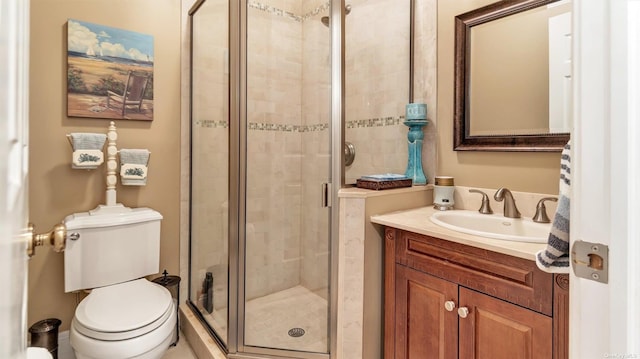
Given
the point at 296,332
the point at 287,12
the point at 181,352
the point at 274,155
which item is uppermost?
the point at 287,12

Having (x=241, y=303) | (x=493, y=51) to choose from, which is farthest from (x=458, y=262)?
(x=241, y=303)

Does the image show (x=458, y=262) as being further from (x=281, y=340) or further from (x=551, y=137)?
(x=281, y=340)

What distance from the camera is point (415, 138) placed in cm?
185

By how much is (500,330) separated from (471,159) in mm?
849

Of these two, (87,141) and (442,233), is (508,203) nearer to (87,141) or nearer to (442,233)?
(442,233)

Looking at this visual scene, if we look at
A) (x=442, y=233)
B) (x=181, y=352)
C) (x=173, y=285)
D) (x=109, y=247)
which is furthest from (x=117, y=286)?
(x=442, y=233)

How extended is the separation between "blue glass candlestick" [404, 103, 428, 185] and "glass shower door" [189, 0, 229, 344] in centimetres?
99

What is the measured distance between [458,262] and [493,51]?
1.02 metres

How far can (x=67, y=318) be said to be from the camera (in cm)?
202

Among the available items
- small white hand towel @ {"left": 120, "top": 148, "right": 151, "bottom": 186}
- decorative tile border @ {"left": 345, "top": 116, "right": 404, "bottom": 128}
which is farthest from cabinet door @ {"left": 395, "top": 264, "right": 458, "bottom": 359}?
small white hand towel @ {"left": 120, "top": 148, "right": 151, "bottom": 186}

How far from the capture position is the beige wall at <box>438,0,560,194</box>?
146 centimetres

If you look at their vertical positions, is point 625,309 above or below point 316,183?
below

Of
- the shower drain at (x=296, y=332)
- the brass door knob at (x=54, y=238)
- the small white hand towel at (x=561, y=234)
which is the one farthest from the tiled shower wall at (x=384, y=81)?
the brass door knob at (x=54, y=238)

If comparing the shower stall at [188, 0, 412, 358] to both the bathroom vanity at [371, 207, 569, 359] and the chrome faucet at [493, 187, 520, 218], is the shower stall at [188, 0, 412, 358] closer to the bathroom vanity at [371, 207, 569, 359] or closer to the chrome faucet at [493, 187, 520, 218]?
the bathroom vanity at [371, 207, 569, 359]
